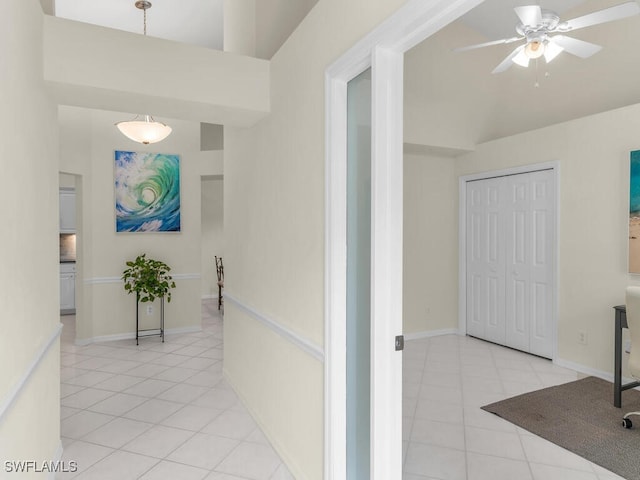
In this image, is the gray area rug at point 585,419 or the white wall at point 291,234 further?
the gray area rug at point 585,419

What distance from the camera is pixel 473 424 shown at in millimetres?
2955

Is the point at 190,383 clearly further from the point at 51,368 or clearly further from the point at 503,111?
the point at 503,111

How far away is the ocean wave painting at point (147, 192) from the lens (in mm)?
5238

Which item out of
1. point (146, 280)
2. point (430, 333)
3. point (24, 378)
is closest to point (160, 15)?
point (146, 280)

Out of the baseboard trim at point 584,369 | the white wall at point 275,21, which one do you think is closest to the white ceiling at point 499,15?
the white wall at point 275,21

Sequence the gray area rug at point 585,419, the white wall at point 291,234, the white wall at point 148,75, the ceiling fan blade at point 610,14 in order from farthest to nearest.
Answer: the gray area rug at point 585,419 → the ceiling fan blade at point 610,14 → the white wall at point 148,75 → the white wall at point 291,234

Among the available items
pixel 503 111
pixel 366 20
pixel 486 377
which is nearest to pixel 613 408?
pixel 486 377

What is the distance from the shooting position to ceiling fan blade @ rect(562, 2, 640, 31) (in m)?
2.39

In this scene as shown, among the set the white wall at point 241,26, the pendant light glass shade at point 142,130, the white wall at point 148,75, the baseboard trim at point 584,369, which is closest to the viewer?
the white wall at point 148,75

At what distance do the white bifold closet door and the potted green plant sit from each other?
399 centimetres

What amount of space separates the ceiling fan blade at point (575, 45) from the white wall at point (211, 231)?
6404mm

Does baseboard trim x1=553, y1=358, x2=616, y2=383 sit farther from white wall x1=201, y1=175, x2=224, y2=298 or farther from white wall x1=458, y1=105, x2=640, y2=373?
white wall x1=201, y1=175, x2=224, y2=298

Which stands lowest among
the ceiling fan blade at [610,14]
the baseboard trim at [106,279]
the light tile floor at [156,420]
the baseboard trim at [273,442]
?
the light tile floor at [156,420]

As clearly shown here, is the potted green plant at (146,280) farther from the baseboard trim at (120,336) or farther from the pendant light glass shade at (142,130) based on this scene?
the pendant light glass shade at (142,130)
